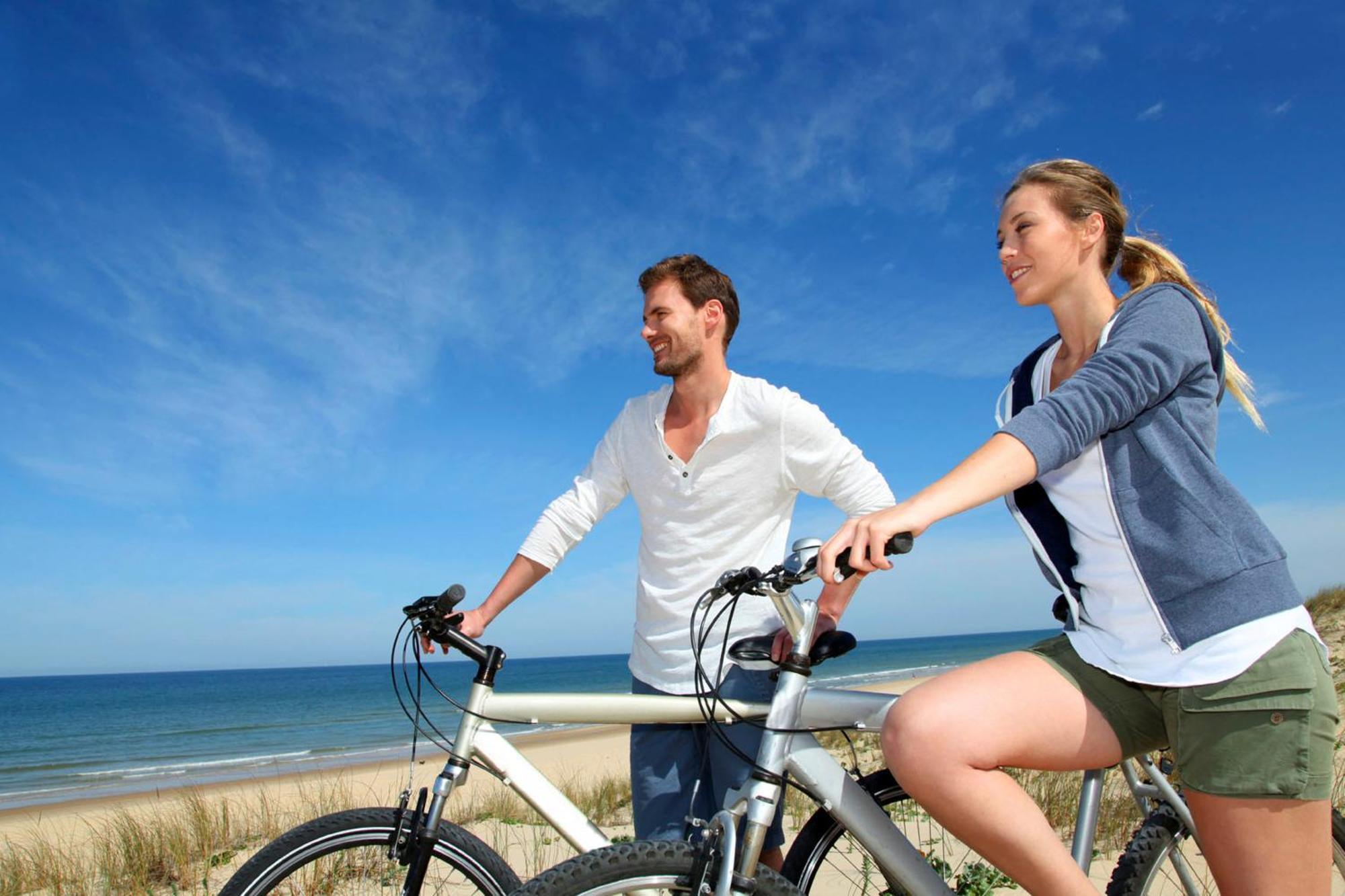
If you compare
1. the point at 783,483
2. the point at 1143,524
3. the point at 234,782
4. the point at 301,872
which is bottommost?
the point at 234,782

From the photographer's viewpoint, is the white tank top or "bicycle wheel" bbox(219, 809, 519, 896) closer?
the white tank top

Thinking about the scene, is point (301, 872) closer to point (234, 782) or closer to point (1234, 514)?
point (1234, 514)

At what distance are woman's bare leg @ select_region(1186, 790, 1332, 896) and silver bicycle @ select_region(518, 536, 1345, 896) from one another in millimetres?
483

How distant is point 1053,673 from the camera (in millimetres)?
1612

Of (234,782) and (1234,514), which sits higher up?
(1234,514)

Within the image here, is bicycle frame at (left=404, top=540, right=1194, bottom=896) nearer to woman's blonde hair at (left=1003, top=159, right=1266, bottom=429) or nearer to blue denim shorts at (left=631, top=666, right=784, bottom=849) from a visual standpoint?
blue denim shorts at (left=631, top=666, right=784, bottom=849)

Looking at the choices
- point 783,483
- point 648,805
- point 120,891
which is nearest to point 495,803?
point 120,891

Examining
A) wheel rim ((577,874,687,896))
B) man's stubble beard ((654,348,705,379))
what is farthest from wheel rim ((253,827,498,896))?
man's stubble beard ((654,348,705,379))

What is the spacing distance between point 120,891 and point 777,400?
13.5 feet

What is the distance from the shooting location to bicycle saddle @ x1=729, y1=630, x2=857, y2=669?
1971mm

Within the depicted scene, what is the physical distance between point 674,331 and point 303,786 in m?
9.33

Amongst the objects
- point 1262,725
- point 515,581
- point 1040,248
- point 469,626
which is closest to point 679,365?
point 515,581

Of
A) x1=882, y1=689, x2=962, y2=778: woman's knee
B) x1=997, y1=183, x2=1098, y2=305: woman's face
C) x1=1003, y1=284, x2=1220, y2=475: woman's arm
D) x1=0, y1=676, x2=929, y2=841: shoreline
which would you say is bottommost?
x1=0, y1=676, x2=929, y2=841: shoreline

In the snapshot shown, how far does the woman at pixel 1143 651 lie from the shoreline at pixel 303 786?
209 inches
